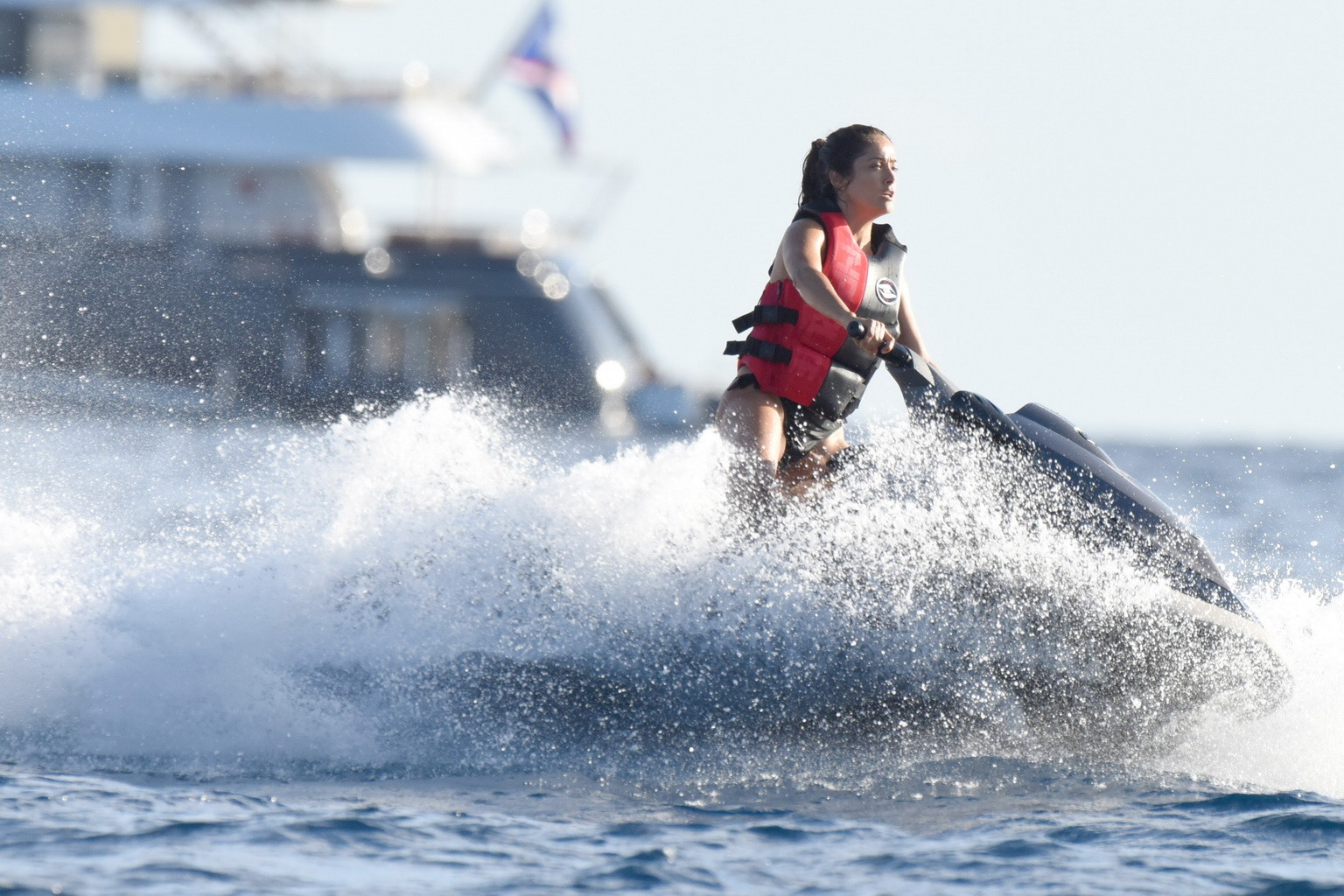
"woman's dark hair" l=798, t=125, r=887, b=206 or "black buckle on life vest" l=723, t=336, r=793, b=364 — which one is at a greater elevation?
"woman's dark hair" l=798, t=125, r=887, b=206

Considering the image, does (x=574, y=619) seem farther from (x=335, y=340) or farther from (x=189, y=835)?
(x=335, y=340)

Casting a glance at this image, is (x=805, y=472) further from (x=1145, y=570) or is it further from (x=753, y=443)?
(x=1145, y=570)

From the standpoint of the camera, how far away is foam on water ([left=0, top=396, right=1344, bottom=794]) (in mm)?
4141

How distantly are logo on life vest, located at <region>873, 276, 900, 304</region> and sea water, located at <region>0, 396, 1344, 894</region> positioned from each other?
1.24ft

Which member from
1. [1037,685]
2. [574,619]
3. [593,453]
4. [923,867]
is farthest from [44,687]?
[593,453]

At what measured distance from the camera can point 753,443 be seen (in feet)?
14.3

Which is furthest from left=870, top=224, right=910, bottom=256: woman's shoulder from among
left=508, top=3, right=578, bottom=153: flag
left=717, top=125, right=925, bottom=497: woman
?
left=508, top=3, right=578, bottom=153: flag

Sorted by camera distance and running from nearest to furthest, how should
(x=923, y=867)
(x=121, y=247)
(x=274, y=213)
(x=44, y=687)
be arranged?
(x=923, y=867) → (x=44, y=687) → (x=121, y=247) → (x=274, y=213)

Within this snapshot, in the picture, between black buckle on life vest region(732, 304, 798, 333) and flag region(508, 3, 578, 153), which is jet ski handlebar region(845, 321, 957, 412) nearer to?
black buckle on life vest region(732, 304, 798, 333)

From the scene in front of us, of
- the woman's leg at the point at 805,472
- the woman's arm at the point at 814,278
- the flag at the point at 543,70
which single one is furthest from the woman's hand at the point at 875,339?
the flag at the point at 543,70

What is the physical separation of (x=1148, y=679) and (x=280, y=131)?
18.9 meters

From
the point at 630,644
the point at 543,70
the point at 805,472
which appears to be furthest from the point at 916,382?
the point at 543,70

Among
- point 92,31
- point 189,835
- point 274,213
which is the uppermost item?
point 92,31

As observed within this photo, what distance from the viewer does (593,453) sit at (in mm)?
20562
